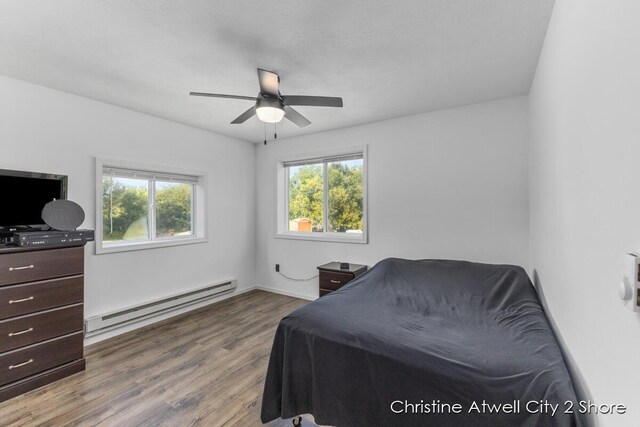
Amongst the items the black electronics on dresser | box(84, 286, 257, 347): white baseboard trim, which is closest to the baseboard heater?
box(84, 286, 257, 347): white baseboard trim

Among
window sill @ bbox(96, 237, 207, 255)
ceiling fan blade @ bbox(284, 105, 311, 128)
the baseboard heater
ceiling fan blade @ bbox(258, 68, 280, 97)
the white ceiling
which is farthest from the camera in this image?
window sill @ bbox(96, 237, 207, 255)

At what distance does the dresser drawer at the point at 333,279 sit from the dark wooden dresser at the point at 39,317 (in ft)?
7.60

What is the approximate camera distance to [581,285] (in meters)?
1.15

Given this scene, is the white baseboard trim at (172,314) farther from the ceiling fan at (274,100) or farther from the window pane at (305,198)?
the ceiling fan at (274,100)

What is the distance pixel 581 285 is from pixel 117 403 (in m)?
2.73

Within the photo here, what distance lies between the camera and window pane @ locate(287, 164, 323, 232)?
14.0 feet

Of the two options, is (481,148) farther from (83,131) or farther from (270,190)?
(83,131)

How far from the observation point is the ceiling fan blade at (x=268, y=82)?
77.2 inches

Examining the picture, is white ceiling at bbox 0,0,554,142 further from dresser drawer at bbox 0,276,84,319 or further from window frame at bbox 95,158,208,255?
dresser drawer at bbox 0,276,84,319

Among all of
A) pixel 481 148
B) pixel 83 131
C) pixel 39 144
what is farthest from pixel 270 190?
pixel 481 148

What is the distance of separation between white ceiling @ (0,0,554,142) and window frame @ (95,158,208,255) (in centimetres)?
67

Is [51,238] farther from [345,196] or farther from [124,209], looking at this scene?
[345,196]

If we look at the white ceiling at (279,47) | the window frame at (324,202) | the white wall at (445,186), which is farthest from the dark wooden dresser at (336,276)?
the white ceiling at (279,47)

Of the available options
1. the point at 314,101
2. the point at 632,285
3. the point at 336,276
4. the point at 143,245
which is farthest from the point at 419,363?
the point at 143,245
